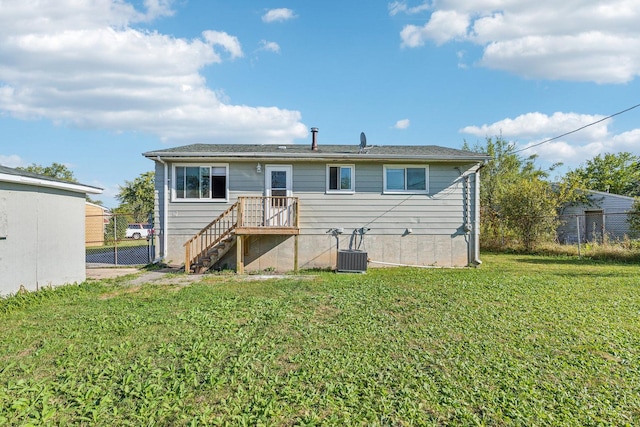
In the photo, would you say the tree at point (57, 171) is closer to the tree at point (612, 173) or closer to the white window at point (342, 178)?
the white window at point (342, 178)

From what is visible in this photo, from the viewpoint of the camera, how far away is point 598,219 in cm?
1906

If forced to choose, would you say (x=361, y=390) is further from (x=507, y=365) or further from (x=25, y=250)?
(x=25, y=250)

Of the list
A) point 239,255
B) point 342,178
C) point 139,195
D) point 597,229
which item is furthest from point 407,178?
point 139,195

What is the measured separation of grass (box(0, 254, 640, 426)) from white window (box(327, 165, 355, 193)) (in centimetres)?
481

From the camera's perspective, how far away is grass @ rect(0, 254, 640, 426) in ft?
9.13

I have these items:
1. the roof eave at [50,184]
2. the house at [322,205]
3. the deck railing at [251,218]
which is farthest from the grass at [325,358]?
the house at [322,205]

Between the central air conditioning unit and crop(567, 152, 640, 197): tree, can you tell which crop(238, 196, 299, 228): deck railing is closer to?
the central air conditioning unit

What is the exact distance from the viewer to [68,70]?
43.4 ft

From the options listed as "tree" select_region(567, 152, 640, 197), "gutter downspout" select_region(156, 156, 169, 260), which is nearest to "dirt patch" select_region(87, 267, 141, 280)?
"gutter downspout" select_region(156, 156, 169, 260)

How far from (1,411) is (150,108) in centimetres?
1836

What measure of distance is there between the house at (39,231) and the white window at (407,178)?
27.4ft

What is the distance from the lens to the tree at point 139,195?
32.5m

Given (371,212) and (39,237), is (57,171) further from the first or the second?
(371,212)

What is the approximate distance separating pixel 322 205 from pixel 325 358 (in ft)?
24.0
